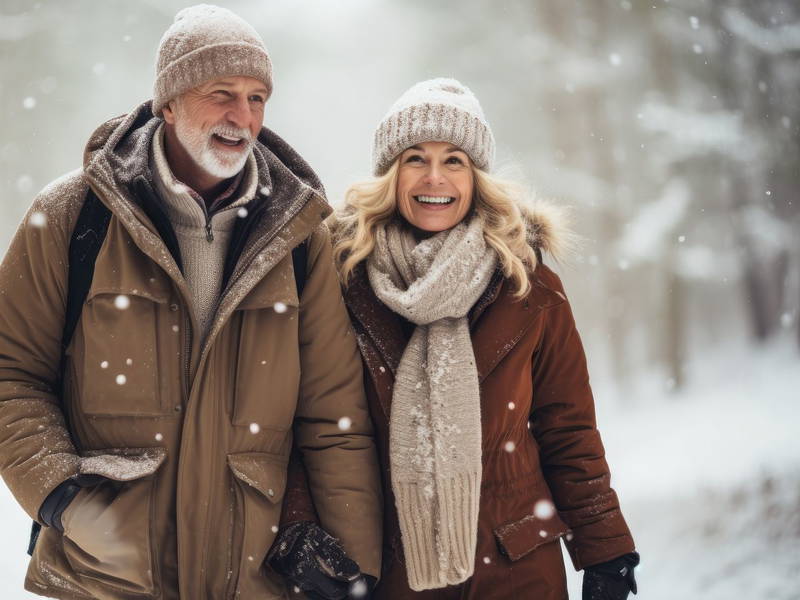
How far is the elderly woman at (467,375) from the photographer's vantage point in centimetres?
204

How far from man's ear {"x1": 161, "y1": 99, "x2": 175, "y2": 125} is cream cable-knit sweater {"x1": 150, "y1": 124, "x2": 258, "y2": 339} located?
60mm

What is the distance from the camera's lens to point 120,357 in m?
1.77

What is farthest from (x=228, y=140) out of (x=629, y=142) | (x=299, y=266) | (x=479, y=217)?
(x=629, y=142)

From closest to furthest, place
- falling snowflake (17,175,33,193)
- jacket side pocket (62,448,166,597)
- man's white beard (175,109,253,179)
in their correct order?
jacket side pocket (62,448,166,597), man's white beard (175,109,253,179), falling snowflake (17,175,33,193)

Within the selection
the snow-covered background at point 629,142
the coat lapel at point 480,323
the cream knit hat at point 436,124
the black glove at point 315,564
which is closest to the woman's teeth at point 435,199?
the cream knit hat at point 436,124

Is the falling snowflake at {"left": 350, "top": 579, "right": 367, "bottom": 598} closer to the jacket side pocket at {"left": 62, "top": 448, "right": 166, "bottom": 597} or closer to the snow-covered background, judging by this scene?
the jacket side pocket at {"left": 62, "top": 448, "right": 166, "bottom": 597}

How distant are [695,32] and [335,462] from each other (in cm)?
625

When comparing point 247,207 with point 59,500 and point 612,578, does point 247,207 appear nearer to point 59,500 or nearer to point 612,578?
point 59,500

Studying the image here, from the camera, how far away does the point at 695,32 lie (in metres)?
6.83

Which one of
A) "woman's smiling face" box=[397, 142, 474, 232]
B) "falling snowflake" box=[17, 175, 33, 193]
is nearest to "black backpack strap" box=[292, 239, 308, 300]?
"woman's smiling face" box=[397, 142, 474, 232]

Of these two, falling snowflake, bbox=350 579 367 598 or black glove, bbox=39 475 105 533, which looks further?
falling snowflake, bbox=350 579 367 598

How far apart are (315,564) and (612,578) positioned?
0.90m

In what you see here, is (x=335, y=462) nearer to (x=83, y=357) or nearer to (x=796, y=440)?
(x=83, y=357)

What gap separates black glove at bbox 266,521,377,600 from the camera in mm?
1884
